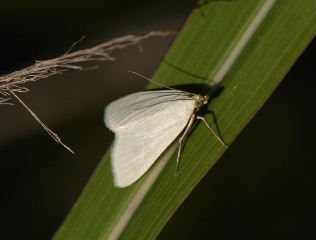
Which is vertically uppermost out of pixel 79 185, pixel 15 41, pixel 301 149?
pixel 301 149

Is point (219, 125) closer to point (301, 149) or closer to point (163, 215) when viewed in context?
point (163, 215)

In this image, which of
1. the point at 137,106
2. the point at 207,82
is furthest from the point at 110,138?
the point at 207,82

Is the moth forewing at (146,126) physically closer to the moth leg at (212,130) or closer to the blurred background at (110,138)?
the moth leg at (212,130)

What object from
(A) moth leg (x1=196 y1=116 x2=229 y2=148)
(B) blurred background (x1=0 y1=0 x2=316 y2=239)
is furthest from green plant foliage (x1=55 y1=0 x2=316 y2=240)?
(B) blurred background (x1=0 y1=0 x2=316 y2=239)

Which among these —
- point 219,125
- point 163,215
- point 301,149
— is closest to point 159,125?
point 219,125

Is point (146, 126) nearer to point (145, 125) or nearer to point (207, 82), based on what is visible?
point (145, 125)

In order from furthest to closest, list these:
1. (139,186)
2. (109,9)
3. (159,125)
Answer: (109,9)
(159,125)
(139,186)

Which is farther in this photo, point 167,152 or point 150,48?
point 150,48
